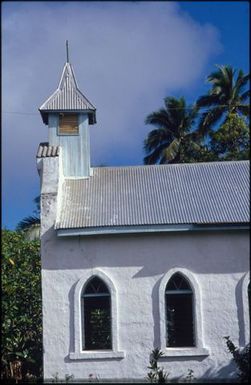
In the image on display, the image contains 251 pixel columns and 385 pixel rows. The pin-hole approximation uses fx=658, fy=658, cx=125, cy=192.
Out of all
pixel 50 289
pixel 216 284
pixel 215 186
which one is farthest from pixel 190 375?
pixel 215 186

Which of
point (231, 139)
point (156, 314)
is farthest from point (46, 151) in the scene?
point (231, 139)

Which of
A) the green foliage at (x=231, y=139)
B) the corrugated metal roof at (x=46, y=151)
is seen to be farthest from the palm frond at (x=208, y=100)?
the corrugated metal roof at (x=46, y=151)

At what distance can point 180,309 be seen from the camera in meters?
17.2

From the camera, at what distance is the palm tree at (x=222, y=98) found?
32719 millimetres

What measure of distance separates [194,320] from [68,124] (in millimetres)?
7199

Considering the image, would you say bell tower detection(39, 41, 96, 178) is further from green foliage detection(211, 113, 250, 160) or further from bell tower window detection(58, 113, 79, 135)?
green foliage detection(211, 113, 250, 160)

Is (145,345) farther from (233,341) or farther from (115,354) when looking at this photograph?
(233,341)

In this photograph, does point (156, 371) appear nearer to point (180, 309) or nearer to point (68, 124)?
point (180, 309)

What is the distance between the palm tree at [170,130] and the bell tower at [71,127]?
14.5 metres

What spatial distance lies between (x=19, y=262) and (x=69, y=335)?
585 centimetres

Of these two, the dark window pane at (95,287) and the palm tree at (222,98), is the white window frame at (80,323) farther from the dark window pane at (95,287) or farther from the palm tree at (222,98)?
the palm tree at (222,98)

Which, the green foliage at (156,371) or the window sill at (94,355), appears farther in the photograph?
the window sill at (94,355)

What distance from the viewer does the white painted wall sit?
16484 millimetres

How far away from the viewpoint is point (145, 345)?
54.3ft
